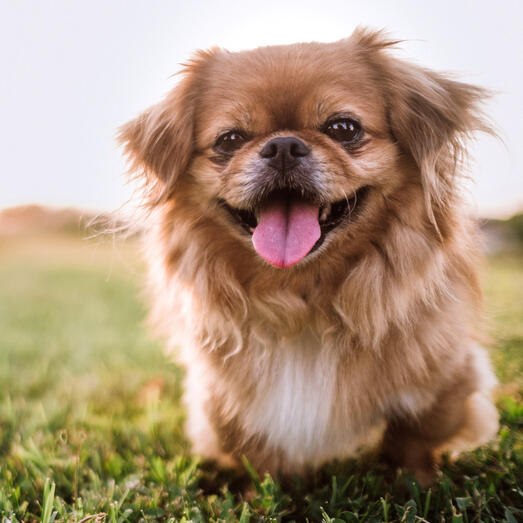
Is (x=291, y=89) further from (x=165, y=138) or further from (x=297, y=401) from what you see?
(x=297, y=401)

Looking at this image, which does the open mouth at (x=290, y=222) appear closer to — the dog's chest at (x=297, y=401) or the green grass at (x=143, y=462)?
the dog's chest at (x=297, y=401)

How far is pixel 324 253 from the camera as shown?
2074mm


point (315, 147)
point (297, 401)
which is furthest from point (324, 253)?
point (297, 401)

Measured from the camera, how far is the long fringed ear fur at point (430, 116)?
81.6 inches

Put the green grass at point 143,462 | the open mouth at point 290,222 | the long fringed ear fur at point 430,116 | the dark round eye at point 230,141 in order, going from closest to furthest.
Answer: the green grass at point 143,462 < the open mouth at point 290,222 < the long fringed ear fur at point 430,116 < the dark round eye at point 230,141

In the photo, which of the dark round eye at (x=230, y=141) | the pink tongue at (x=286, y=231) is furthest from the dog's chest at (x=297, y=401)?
the dark round eye at (x=230, y=141)

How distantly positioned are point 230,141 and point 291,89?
33 cm

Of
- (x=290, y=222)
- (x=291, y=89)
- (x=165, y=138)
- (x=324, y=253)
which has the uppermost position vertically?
(x=291, y=89)

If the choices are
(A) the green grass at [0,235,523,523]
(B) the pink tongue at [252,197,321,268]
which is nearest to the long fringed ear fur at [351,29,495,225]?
(B) the pink tongue at [252,197,321,268]

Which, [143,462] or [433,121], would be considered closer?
[433,121]

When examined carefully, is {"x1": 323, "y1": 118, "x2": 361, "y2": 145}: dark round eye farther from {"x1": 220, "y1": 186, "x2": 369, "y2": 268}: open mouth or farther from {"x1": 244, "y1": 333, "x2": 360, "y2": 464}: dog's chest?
{"x1": 244, "y1": 333, "x2": 360, "y2": 464}: dog's chest

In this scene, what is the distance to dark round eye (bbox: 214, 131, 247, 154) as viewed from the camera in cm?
219

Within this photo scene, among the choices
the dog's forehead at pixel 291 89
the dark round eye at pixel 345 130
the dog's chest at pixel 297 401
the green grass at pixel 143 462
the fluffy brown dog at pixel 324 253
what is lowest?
the green grass at pixel 143 462

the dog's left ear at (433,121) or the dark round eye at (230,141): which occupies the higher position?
the dog's left ear at (433,121)
